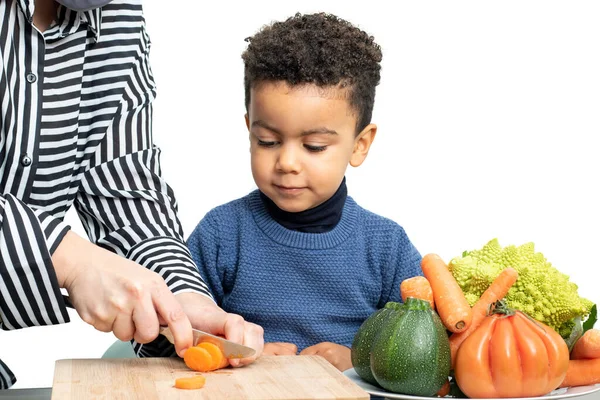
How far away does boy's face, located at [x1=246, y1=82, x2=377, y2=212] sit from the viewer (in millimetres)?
1696

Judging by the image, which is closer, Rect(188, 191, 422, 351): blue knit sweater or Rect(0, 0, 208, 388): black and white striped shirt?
Rect(0, 0, 208, 388): black and white striped shirt

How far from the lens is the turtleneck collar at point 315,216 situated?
1.84 m

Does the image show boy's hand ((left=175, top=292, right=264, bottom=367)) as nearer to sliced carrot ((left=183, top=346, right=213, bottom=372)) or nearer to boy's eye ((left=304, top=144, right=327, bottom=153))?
sliced carrot ((left=183, top=346, right=213, bottom=372))

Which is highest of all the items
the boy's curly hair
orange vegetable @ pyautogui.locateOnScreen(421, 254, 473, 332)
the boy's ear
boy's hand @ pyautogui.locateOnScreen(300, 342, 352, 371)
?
the boy's curly hair

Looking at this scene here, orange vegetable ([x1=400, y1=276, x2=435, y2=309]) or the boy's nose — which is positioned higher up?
the boy's nose

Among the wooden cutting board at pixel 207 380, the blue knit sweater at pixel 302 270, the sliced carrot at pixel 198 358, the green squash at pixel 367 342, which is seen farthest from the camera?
the blue knit sweater at pixel 302 270

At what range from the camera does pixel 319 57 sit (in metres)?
1.75

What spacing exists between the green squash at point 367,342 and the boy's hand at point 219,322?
156mm

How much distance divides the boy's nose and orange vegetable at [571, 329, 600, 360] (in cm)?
60

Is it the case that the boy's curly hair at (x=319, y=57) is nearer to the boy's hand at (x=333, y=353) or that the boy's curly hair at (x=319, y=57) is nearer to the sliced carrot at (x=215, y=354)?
the boy's hand at (x=333, y=353)

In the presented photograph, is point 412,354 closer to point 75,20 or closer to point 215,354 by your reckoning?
point 215,354

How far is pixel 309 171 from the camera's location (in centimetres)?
171

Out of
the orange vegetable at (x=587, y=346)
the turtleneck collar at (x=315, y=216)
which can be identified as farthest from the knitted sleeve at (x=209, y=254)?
the orange vegetable at (x=587, y=346)

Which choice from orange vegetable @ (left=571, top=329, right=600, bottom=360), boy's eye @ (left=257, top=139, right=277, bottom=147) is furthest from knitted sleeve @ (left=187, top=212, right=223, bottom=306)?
orange vegetable @ (left=571, top=329, right=600, bottom=360)
